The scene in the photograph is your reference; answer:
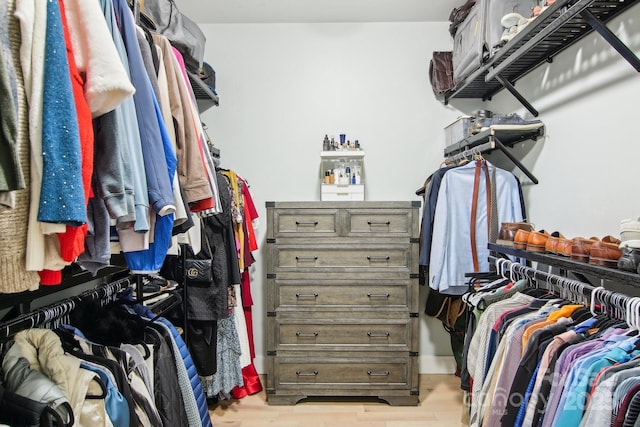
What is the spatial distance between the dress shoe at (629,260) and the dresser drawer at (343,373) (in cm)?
156

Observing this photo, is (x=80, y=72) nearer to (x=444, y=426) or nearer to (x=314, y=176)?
(x=314, y=176)

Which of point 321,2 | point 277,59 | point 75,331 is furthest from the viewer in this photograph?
point 277,59

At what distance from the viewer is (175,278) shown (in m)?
2.20

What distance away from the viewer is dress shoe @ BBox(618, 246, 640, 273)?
42.3 inches

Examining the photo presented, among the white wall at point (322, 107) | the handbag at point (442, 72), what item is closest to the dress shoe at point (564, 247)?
the white wall at point (322, 107)

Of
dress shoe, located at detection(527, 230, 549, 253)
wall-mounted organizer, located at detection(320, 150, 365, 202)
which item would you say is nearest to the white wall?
wall-mounted organizer, located at detection(320, 150, 365, 202)

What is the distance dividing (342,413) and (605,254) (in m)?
1.78

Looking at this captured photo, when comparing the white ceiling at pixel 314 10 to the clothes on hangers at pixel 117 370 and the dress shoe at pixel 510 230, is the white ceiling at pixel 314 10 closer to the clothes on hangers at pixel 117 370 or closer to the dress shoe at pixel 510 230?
the dress shoe at pixel 510 230

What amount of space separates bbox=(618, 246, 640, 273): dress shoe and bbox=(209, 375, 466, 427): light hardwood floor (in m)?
1.55

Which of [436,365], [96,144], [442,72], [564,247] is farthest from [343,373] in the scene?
[442,72]

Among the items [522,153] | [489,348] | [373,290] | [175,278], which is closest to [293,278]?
[373,290]

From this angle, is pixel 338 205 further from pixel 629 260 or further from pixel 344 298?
pixel 629 260

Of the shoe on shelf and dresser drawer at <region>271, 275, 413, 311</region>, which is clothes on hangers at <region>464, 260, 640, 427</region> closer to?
the shoe on shelf

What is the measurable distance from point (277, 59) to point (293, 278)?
5.51 feet
